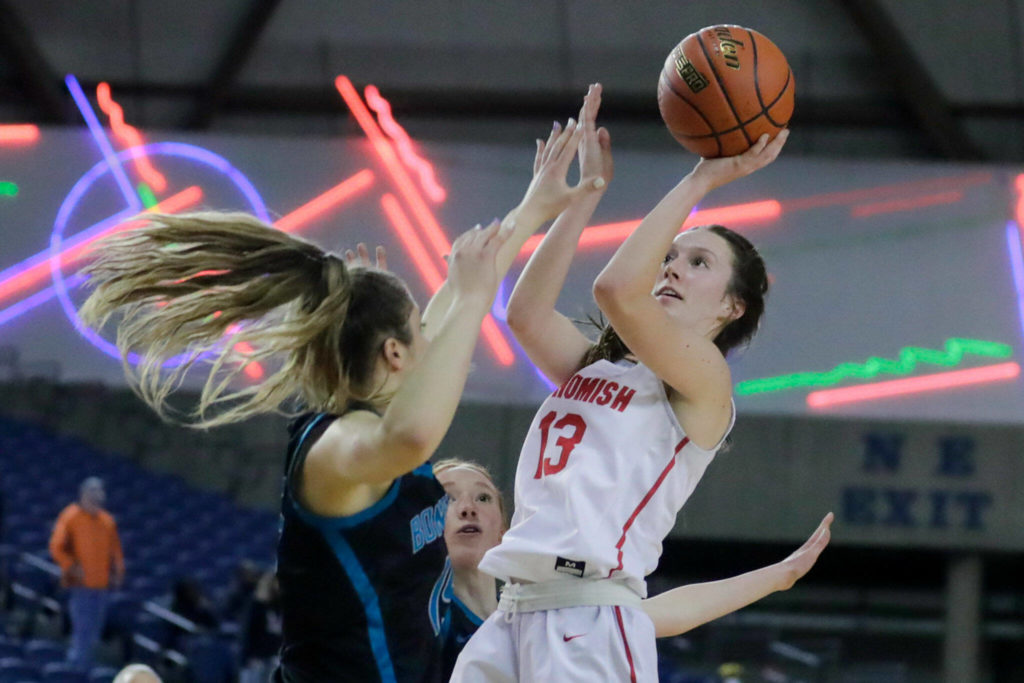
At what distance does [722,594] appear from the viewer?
328cm

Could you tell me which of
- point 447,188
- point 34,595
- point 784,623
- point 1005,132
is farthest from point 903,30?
point 34,595

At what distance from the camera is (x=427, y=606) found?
2648 millimetres

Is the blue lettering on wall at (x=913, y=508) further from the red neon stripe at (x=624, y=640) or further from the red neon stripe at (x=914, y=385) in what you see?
the red neon stripe at (x=624, y=640)

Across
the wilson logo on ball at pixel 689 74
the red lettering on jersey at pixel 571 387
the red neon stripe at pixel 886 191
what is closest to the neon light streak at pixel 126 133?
the red neon stripe at pixel 886 191

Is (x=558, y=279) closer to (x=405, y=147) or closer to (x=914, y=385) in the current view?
(x=914, y=385)

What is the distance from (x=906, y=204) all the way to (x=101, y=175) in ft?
25.2

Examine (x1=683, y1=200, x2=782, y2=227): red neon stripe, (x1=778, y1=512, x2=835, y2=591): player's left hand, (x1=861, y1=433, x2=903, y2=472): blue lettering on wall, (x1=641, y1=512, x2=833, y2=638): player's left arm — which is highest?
(x1=683, y1=200, x2=782, y2=227): red neon stripe

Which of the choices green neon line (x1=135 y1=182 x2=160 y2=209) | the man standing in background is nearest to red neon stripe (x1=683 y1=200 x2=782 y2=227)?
green neon line (x1=135 y1=182 x2=160 y2=209)

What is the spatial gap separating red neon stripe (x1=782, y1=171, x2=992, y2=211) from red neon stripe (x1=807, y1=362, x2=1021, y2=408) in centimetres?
176

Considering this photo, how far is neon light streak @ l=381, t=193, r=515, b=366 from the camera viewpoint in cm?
1347

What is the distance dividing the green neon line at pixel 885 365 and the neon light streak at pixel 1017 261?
1.24 ft

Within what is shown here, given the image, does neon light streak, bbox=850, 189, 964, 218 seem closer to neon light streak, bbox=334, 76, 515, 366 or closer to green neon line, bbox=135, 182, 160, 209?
neon light streak, bbox=334, 76, 515, 366

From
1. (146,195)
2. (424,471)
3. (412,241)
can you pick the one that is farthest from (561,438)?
(146,195)

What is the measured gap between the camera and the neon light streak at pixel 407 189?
13484mm
